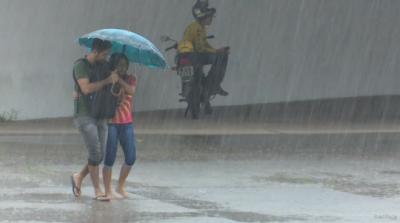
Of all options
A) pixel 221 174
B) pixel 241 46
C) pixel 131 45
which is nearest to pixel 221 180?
pixel 221 174

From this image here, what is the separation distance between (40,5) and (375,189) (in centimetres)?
862

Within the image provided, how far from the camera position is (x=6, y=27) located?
1772cm

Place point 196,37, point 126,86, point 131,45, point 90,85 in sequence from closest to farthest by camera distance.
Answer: point 90,85, point 131,45, point 126,86, point 196,37

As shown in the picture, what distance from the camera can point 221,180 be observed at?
11945 mm

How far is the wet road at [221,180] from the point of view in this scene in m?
9.65

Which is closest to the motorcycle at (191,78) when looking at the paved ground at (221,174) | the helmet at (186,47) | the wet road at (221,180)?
the helmet at (186,47)

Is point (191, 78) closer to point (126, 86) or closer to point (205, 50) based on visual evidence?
point (205, 50)

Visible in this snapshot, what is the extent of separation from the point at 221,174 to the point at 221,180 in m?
0.48

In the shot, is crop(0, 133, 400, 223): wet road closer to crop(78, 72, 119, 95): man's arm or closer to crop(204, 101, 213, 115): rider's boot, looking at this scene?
crop(78, 72, 119, 95): man's arm

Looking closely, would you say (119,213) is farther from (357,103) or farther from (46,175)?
(357,103)

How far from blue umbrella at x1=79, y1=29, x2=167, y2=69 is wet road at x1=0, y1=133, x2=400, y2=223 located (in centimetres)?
147

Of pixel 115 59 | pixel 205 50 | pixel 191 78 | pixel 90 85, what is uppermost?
pixel 115 59

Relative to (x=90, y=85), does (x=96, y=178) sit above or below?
below

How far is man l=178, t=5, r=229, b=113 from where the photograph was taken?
18078 mm
